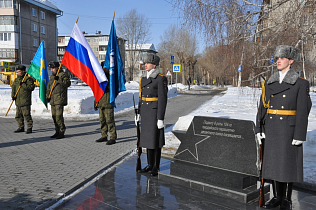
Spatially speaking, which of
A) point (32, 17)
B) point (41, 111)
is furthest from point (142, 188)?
point (32, 17)

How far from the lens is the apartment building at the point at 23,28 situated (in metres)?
54.2

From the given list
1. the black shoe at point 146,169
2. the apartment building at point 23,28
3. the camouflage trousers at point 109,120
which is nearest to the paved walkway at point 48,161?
the camouflage trousers at point 109,120

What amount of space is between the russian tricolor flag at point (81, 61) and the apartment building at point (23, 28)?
51.0 m

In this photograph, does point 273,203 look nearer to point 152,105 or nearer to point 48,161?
point 152,105

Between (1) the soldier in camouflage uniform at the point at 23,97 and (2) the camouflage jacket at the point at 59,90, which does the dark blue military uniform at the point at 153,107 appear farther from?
(1) the soldier in camouflage uniform at the point at 23,97

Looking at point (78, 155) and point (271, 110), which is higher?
point (271, 110)

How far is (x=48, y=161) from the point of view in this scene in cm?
611

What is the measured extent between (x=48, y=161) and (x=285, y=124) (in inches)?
177

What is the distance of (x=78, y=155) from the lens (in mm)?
6676

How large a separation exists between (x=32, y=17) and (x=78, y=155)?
58.7 meters

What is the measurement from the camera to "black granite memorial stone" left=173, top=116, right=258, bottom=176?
449cm

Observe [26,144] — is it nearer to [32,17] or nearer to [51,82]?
[51,82]

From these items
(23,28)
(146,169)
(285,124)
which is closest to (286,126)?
(285,124)

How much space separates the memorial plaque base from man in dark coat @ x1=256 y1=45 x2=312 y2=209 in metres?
0.40
